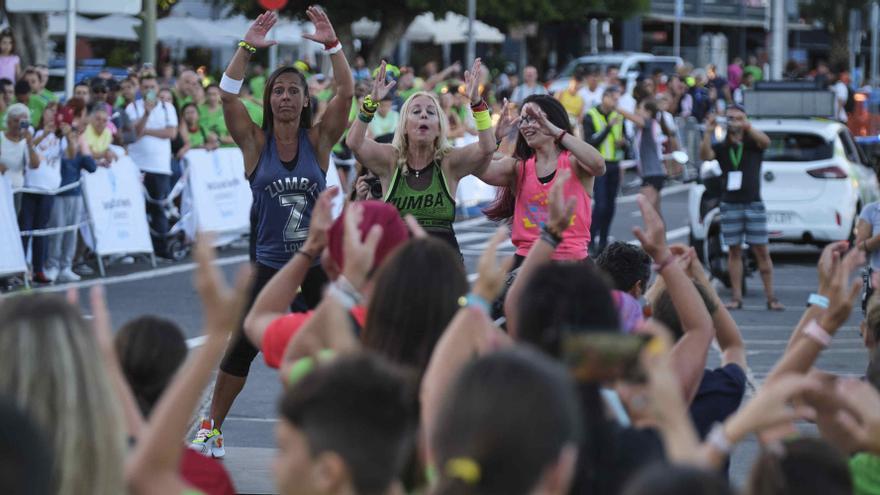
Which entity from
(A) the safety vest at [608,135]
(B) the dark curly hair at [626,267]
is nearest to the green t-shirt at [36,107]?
(A) the safety vest at [608,135]

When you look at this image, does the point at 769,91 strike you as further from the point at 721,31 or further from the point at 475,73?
the point at 721,31

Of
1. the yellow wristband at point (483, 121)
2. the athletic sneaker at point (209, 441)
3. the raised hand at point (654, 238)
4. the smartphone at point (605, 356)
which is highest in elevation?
the yellow wristband at point (483, 121)

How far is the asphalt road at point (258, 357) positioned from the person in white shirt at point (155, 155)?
1.66 ft

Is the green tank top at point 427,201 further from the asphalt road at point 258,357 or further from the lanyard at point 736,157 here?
the lanyard at point 736,157

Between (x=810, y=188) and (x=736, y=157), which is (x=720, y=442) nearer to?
(x=736, y=157)

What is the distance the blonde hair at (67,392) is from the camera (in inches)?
134

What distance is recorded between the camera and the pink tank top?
28.9 ft

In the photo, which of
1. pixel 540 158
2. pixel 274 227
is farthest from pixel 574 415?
pixel 540 158

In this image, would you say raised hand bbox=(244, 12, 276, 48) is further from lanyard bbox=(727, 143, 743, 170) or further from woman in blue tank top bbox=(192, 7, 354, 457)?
lanyard bbox=(727, 143, 743, 170)

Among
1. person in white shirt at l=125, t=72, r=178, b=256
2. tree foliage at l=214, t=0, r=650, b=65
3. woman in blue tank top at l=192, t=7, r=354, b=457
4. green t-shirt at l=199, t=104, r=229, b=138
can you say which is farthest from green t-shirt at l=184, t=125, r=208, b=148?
tree foliage at l=214, t=0, r=650, b=65

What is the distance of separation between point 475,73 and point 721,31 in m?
64.1

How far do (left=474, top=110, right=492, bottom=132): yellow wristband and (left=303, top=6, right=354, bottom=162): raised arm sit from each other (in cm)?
76

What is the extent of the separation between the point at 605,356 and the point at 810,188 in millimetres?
14780

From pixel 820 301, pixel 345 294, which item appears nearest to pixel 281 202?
pixel 345 294
